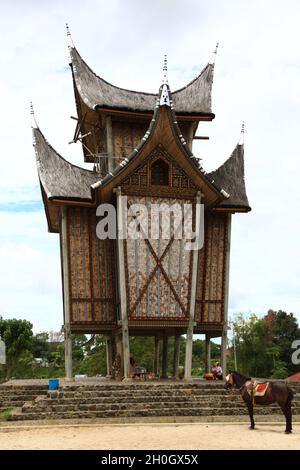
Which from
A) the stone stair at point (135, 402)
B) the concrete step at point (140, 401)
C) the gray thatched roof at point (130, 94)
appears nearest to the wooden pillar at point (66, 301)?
the stone stair at point (135, 402)

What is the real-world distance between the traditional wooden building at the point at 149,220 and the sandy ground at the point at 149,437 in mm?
5295

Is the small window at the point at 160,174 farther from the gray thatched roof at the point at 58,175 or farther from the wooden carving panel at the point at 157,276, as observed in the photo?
the gray thatched roof at the point at 58,175

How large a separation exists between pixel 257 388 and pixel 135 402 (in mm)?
3212

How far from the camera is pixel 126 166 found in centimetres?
1667

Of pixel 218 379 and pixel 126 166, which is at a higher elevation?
pixel 126 166

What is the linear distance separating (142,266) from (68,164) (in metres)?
4.09

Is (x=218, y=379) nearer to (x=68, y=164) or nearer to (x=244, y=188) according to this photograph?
(x=244, y=188)

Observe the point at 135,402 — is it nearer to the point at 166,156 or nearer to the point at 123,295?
the point at 123,295

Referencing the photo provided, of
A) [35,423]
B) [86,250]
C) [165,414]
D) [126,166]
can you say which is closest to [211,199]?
[126,166]

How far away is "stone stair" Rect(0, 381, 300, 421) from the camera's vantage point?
1217 cm

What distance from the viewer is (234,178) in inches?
772

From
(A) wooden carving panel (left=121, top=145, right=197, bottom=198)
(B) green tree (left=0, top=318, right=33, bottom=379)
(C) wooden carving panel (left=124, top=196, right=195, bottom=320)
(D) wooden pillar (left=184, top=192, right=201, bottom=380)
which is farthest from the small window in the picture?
(B) green tree (left=0, top=318, right=33, bottom=379)

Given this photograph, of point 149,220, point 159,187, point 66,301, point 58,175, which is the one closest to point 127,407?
point 66,301

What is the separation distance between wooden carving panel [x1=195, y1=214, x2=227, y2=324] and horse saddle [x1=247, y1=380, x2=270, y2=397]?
292 inches
